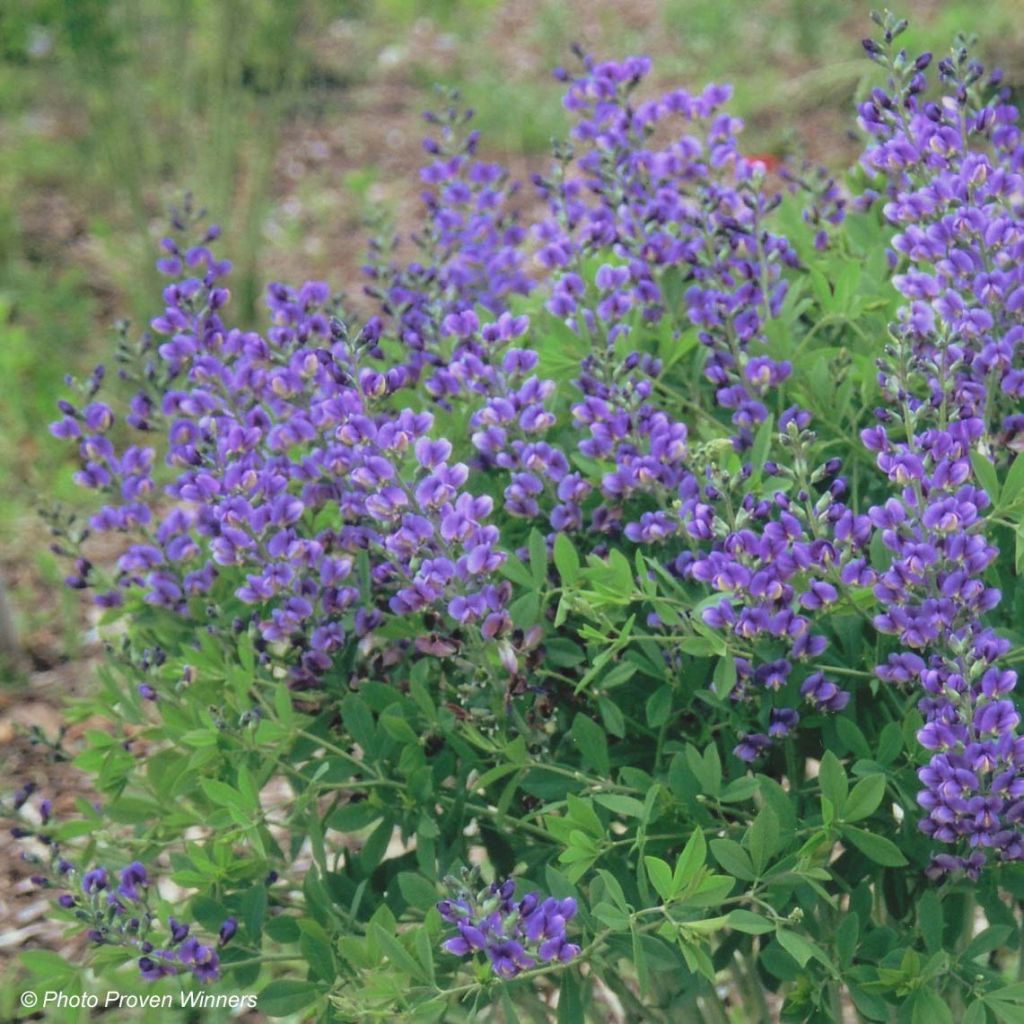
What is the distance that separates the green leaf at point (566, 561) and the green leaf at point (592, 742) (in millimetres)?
180

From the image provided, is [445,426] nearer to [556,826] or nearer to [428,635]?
[428,635]

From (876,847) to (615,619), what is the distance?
451 millimetres

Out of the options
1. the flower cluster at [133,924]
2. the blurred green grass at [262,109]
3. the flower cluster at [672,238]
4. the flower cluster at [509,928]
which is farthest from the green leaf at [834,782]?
the blurred green grass at [262,109]

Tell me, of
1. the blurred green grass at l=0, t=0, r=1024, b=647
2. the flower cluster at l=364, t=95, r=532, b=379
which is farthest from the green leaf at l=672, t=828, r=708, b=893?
the blurred green grass at l=0, t=0, r=1024, b=647

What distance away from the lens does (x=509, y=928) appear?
1.72 metres

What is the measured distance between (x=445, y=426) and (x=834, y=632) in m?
0.69

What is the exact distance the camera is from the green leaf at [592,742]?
192 cm

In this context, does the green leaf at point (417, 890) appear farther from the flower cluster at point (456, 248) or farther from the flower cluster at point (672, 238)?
the flower cluster at point (456, 248)

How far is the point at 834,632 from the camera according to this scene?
6.63 ft

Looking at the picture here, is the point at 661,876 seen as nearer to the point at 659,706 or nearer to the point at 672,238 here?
the point at 659,706

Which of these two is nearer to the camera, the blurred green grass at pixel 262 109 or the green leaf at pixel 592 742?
the green leaf at pixel 592 742

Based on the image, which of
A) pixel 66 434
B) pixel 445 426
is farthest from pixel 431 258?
pixel 66 434

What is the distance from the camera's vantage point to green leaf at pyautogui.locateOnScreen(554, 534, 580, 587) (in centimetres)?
192

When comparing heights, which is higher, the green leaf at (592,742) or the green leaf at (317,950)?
the green leaf at (592,742)
